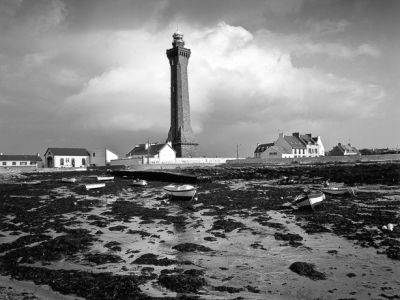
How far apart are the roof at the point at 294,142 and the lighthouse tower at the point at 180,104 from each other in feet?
92.5

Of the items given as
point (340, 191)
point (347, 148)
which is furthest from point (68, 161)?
point (347, 148)

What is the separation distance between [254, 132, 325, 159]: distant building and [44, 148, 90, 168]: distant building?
48948mm

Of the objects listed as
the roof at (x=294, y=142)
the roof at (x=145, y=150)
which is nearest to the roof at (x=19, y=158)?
the roof at (x=145, y=150)

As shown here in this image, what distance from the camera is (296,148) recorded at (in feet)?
322

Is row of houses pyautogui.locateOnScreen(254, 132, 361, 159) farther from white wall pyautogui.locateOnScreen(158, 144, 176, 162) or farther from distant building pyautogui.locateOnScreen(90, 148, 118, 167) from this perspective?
distant building pyautogui.locateOnScreen(90, 148, 118, 167)

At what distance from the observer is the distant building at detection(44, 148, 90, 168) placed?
8769 cm

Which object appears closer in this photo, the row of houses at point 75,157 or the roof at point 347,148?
the row of houses at point 75,157

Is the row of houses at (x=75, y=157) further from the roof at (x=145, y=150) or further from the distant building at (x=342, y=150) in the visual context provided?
the distant building at (x=342, y=150)

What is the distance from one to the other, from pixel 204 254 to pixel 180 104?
7397 cm

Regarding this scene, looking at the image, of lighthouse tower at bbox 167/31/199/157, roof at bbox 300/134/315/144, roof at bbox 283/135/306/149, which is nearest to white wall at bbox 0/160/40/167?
lighthouse tower at bbox 167/31/199/157

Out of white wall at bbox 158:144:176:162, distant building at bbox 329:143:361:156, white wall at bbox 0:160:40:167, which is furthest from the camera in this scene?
distant building at bbox 329:143:361:156

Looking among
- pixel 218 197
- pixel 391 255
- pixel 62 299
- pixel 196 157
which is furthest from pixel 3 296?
pixel 196 157

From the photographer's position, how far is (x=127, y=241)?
13047 mm

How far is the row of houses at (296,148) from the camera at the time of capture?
318 feet
